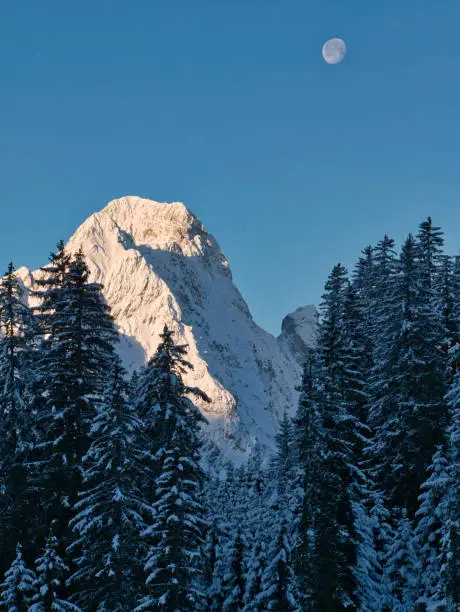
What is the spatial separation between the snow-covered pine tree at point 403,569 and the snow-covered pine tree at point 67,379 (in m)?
13.4

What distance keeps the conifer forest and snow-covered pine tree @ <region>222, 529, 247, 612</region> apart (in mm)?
4116

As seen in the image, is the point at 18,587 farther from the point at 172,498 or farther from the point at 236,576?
the point at 236,576

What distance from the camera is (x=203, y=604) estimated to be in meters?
23.3

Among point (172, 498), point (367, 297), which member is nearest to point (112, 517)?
point (172, 498)

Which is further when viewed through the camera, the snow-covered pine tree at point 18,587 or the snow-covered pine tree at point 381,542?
the snow-covered pine tree at point 381,542

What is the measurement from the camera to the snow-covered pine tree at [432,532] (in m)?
21.5

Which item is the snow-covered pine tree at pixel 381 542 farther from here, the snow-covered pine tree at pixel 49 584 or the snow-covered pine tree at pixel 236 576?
the snow-covered pine tree at pixel 49 584

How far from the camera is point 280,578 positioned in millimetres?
29219

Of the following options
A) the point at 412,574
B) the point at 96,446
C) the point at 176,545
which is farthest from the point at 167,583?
the point at 412,574

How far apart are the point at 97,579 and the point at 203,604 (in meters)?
4.34

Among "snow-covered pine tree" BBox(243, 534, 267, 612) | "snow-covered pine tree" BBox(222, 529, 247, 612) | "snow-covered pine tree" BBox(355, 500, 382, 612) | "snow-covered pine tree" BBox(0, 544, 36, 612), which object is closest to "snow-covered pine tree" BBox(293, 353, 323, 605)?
"snow-covered pine tree" BBox(355, 500, 382, 612)

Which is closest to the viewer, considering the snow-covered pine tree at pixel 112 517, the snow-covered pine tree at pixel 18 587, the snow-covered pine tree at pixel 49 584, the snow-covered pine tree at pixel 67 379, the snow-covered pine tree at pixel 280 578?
the snow-covered pine tree at pixel 49 584

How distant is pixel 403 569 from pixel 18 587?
→ 15000mm

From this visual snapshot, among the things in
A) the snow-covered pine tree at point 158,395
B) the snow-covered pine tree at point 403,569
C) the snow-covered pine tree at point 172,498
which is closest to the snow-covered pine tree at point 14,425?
the snow-covered pine tree at point 158,395
